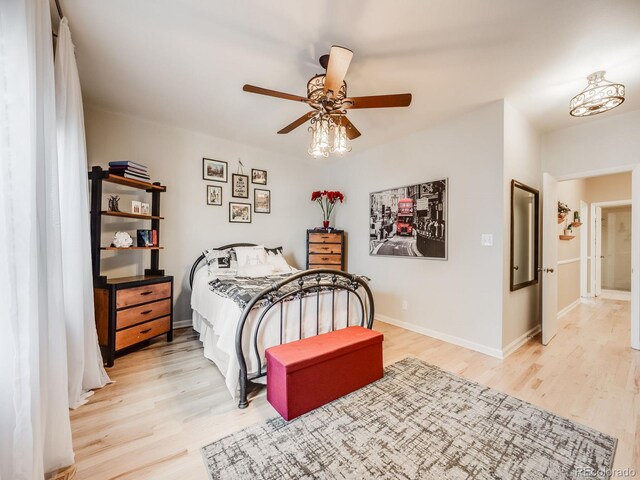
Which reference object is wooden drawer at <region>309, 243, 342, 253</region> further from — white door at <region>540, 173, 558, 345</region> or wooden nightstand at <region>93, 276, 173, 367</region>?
white door at <region>540, 173, 558, 345</region>

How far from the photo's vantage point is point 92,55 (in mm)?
2182

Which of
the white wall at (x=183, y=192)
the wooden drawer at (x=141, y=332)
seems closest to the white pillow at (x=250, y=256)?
the white wall at (x=183, y=192)

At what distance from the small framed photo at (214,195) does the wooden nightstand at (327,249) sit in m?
1.60

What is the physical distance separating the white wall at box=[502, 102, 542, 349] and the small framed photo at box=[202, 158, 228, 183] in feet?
11.9

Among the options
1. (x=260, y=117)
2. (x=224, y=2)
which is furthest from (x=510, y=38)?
(x=260, y=117)

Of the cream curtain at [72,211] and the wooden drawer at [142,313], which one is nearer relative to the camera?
the cream curtain at [72,211]

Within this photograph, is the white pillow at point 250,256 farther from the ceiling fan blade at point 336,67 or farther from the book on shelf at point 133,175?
the ceiling fan blade at point 336,67

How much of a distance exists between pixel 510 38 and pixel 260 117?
2472mm

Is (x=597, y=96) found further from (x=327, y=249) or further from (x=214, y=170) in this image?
(x=214, y=170)

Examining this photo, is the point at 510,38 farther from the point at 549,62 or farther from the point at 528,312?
the point at 528,312

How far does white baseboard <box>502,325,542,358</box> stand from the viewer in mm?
2893

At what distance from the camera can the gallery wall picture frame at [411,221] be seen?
3.36m

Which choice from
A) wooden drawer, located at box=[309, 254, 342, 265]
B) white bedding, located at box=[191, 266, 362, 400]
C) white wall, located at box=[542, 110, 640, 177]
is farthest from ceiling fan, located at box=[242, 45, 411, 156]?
white wall, located at box=[542, 110, 640, 177]

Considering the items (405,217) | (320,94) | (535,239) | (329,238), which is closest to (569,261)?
(535,239)
